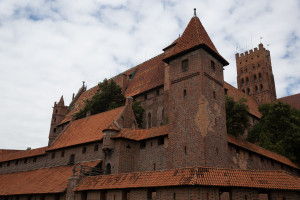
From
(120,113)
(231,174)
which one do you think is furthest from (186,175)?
(120,113)

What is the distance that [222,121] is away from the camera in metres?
26.3

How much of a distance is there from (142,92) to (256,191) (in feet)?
90.5

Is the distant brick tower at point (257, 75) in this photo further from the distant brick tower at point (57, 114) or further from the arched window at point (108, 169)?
the arched window at point (108, 169)

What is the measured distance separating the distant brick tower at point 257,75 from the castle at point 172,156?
108ft

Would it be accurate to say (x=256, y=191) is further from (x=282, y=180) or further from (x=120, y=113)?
(x=120, y=113)

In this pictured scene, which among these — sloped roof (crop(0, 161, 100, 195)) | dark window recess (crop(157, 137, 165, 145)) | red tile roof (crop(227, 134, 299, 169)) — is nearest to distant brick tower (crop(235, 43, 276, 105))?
red tile roof (crop(227, 134, 299, 169))

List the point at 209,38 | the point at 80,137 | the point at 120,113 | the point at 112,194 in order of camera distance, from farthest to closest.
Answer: the point at 80,137 → the point at 120,113 → the point at 209,38 → the point at 112,194

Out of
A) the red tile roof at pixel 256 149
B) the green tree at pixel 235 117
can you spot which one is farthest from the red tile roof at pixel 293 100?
the red tile roof at pixel 256 149

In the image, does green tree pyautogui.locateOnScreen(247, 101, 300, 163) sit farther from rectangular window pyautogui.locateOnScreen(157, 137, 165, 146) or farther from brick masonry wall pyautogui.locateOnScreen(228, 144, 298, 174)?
rectangular window pyautogui.locateOnScreen(157, 137, 165, 146)

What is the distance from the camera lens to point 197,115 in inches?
957

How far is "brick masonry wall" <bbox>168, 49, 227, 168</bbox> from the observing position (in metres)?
23.6

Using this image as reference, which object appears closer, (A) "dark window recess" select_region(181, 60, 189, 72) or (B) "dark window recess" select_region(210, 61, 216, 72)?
(A) "dark window recess" select_region(181, 60, 189, 72)

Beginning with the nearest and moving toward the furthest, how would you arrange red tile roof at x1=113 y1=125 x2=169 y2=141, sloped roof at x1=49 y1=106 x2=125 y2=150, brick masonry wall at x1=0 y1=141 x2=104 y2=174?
red tile roof at x1=113 y1=125 x2=169 y2=141 → brick masonry wall at x1=0 y1=141 x2=104 y2=174 → sloped roof at x1=49 y1=106 x2=125 y2=150

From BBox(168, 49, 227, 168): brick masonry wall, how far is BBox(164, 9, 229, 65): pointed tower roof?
0.53 m
